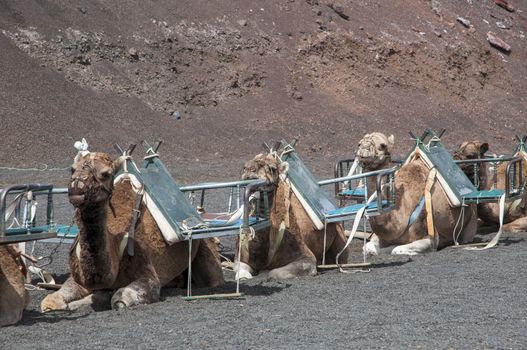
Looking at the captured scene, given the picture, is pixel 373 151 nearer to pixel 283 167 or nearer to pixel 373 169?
pixel 373 169

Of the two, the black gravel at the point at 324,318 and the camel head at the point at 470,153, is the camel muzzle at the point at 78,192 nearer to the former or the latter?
the black gravel at the point at 324,318

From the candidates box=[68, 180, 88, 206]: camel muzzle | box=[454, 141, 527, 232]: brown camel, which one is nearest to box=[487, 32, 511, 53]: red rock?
box=[454, 141, 527, 232]: brown camel

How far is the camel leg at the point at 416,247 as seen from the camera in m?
12.2

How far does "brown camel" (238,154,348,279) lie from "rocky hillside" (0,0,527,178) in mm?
16525

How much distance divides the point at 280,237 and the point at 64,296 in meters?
2.71

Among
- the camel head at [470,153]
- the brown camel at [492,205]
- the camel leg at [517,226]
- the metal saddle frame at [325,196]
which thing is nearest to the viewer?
the metal saddle frame at [325,196]

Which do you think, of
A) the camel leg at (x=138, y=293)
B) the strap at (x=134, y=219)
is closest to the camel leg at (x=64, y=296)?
the camel leg at (x=138, y=293)

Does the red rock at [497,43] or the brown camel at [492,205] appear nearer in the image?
the brown camel at [492,205]

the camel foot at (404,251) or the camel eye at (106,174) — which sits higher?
the camel eye at (106,174)

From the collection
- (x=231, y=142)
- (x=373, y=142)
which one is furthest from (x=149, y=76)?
(x=373, y=142)

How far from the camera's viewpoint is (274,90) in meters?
41.2

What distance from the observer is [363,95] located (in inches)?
1720

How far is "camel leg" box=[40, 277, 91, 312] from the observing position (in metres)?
8.32

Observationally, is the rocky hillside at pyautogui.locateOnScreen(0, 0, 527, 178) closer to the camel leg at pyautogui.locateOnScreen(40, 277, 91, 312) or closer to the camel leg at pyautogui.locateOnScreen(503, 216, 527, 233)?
the camel leg at pyautogui.locateOnScreen(503, 216, 527, 233)
